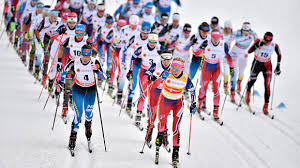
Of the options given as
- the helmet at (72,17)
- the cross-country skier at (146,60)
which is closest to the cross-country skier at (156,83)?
the cross-country skier at (146,60)

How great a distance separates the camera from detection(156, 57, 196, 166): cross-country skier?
6.05m

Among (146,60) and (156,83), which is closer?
(156,83)

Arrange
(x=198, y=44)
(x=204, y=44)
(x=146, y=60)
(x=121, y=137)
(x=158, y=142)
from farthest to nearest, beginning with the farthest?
(x=198, y=44)
(x=204, y=44)
(x=146, y=60)
(x=121, y=137)
(x=158, y=142)

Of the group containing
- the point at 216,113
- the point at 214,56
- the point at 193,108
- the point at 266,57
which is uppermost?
the point at 214,56

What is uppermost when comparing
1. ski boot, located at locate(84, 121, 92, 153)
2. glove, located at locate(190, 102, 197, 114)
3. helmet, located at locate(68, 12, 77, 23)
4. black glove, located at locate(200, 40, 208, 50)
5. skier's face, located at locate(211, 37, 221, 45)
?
helmet, located at locate(68, 12, 77, 23)

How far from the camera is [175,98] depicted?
243 inches

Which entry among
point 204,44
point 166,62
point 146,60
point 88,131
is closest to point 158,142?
point 88,131

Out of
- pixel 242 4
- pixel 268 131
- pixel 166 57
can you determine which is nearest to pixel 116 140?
pixel 166 57

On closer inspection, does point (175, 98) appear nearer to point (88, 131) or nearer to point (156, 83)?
point (156, 83)

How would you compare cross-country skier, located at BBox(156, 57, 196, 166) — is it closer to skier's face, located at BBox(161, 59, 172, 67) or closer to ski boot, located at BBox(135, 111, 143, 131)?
skier's face, located at BBox(161, 59, 172, 67)

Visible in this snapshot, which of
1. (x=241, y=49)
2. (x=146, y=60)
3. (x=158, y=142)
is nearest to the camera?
(x=158, y=142)

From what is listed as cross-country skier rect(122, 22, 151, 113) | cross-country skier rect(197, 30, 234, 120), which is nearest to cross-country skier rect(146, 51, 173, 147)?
cross-country skier rect(122, 22, 151, 113)

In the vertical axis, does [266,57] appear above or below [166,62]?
below

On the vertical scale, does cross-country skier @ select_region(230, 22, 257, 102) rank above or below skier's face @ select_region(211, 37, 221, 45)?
below
